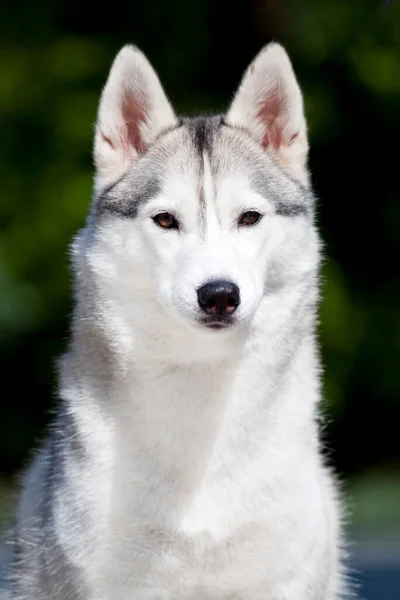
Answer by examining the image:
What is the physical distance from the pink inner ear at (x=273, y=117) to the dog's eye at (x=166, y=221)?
590 mm

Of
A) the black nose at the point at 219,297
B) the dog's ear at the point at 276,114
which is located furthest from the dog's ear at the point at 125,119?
the black nose at the point at 219,297

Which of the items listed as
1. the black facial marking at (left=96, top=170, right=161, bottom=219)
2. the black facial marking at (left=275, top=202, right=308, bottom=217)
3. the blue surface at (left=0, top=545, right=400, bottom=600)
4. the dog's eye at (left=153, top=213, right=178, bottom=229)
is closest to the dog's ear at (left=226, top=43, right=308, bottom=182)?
the black facial marking at (left=275, top=202, right=308, bottom=217)

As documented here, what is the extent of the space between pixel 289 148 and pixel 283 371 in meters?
0.84

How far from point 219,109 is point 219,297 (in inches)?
261

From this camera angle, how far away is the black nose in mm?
4129

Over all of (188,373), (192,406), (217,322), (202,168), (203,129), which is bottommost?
(192,406)

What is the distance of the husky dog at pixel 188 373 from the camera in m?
4.32

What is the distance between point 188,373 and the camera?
4523 mm

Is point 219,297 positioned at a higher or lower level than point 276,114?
lower

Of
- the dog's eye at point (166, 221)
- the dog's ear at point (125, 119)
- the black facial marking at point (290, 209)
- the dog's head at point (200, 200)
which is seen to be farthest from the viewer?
the dog's ear at point (125, 119)

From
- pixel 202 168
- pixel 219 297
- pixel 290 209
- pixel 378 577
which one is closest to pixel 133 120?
pixel 202 168

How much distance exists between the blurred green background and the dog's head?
5637 mm

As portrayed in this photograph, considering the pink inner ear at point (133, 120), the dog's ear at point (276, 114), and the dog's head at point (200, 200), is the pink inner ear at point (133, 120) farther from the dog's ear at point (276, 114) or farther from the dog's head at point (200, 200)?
the dog's ear at point (276, 114)

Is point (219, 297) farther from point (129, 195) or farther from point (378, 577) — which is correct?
point (378, 577)
